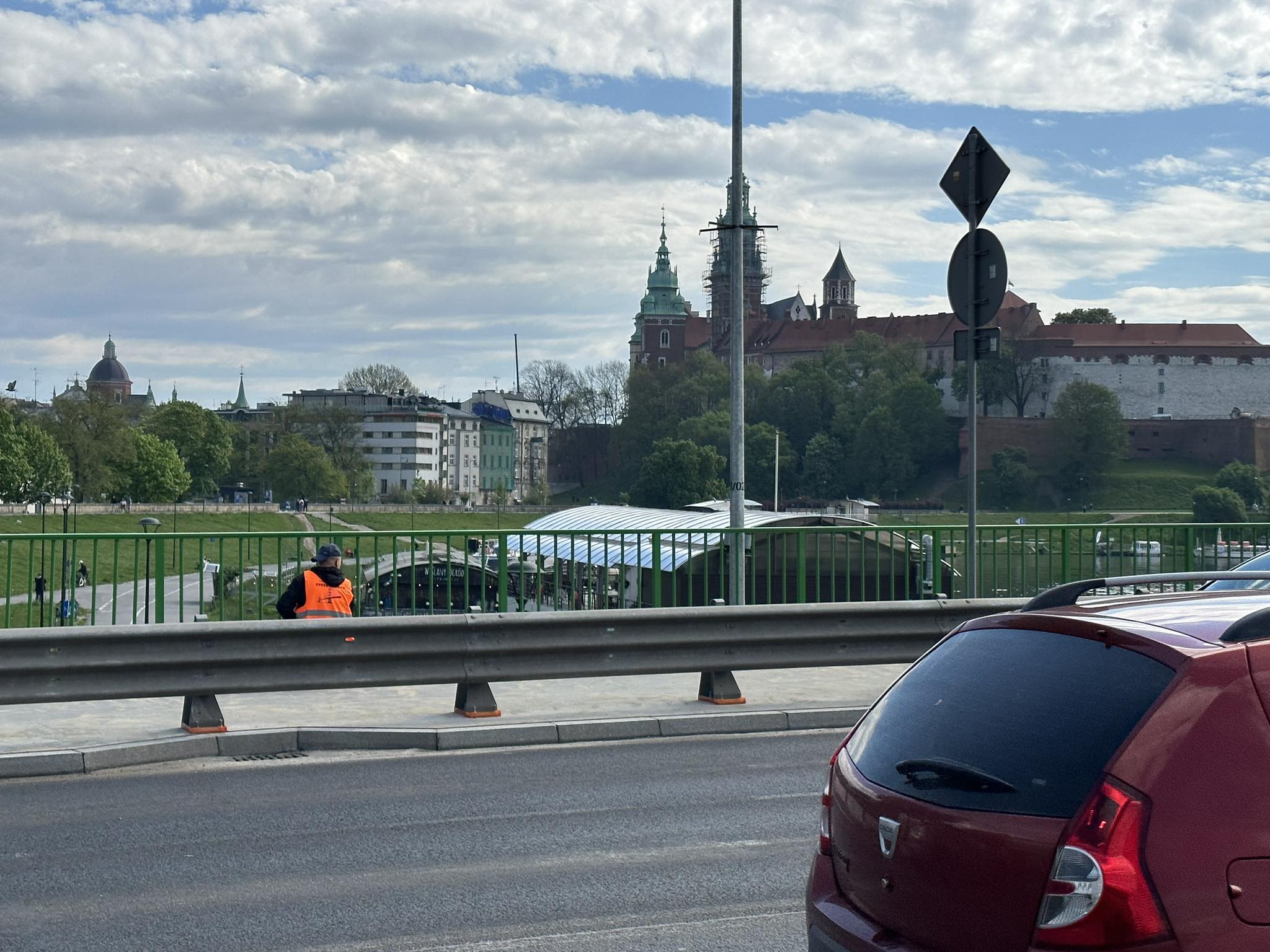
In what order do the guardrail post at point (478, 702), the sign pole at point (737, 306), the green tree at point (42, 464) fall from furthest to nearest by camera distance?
the green tree at point (42, 464) < the sign pole at point (737, 306) < the guardrail post at point (478, 702)

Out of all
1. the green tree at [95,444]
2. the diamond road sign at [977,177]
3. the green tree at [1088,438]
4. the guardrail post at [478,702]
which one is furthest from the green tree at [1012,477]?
the guardrail post at [478,702]

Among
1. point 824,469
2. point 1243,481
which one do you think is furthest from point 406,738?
point 824,469

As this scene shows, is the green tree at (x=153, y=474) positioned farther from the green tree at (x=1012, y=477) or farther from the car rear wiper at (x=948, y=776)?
the car rear wiper at (x=948, y=776)

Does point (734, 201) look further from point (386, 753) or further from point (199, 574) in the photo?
point (386, 753)

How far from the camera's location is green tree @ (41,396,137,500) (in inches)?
3866

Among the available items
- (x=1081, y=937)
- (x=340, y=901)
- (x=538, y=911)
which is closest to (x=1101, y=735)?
(x=1081, y=937)

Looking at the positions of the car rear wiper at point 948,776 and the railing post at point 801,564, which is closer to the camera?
the car rear wiper at point 948,776

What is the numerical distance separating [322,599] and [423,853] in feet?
16.2

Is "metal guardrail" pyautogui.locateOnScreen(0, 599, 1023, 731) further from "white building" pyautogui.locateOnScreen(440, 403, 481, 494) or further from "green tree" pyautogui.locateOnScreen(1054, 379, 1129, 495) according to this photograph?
"white building" pyautogui.locateOnScreen(440, 403, 481, 494)

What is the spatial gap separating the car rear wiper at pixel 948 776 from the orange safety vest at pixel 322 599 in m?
8.13

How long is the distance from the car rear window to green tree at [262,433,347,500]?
114 metres

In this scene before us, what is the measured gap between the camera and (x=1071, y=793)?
3.13m

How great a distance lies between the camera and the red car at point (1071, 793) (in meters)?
3.00

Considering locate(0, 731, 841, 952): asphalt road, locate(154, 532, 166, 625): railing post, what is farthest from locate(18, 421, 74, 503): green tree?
locate(0, 731, 841, 952): asphalt road
